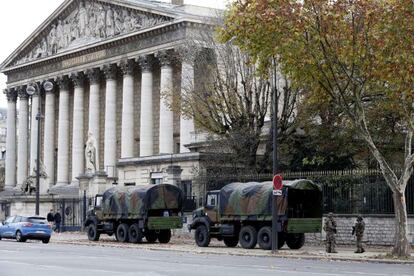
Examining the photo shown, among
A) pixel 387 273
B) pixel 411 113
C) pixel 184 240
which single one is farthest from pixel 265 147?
pixel 387 273

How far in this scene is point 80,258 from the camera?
92.6ft

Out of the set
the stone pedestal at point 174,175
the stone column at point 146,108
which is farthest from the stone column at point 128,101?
the stone pedestal at point 174,175

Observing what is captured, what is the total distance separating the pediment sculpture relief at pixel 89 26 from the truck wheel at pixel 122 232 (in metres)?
27.7

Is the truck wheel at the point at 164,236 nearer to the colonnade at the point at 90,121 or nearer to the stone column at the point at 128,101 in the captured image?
the colonnade at the point at 90,121

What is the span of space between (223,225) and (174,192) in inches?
211

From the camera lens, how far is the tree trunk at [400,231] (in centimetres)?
2948

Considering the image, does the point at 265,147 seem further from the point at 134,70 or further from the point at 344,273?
the point at 344,273

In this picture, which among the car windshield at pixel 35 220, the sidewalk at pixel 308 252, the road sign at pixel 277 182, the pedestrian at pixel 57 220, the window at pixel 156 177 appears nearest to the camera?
the sidewalk at pixel 308 252

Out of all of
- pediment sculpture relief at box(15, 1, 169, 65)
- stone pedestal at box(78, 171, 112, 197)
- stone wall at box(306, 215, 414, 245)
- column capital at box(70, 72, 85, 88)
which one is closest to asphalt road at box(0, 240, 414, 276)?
stone wall at box(306, 215, 414, 245)

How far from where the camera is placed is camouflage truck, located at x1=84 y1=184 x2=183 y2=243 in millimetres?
41375

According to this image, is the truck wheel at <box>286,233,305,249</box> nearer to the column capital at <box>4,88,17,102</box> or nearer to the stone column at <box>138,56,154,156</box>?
the stone column at <box>138,56,154,156</box>

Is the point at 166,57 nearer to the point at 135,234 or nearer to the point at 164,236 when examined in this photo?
A: the point at 164,236

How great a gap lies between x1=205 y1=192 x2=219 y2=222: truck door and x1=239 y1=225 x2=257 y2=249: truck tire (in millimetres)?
1811

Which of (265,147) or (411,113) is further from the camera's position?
(265,147)
